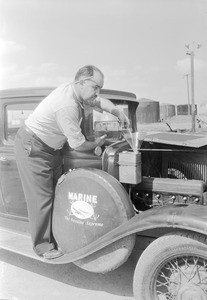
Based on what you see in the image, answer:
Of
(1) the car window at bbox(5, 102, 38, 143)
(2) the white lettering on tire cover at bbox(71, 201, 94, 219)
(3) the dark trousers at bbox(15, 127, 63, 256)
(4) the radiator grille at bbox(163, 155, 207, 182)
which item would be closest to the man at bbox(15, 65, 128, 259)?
(3) the dark trousers at bbox(15, 127, 63, 256)

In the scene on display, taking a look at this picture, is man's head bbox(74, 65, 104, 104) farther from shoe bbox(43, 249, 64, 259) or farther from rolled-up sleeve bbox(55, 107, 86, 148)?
shoe bbox(43, 249, 64, 259)

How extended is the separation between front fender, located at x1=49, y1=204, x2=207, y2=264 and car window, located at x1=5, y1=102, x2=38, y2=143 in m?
1.47

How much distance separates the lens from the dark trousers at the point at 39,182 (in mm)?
2959

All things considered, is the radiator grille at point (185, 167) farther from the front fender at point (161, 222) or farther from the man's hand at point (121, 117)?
the front fender at point (161, 222)

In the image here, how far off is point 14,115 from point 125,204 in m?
1.59

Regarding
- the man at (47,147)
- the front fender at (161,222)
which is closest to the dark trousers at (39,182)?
the man at (47,147)

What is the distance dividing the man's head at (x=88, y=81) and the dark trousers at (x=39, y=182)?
0.58 metres

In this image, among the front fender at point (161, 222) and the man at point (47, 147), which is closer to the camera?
the front fender at point (161, 222)

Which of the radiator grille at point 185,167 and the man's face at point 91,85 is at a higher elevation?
the man's face at point 91,85

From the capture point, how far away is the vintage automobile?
2395 millimetres

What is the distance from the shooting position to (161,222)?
7.89 ft

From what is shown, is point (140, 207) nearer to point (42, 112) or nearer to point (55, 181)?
point (55, 181)

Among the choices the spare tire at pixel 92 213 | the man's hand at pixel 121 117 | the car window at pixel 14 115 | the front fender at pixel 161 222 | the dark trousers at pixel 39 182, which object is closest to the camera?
the front fender at pixel 161 222

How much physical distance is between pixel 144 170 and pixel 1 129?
1.49m
